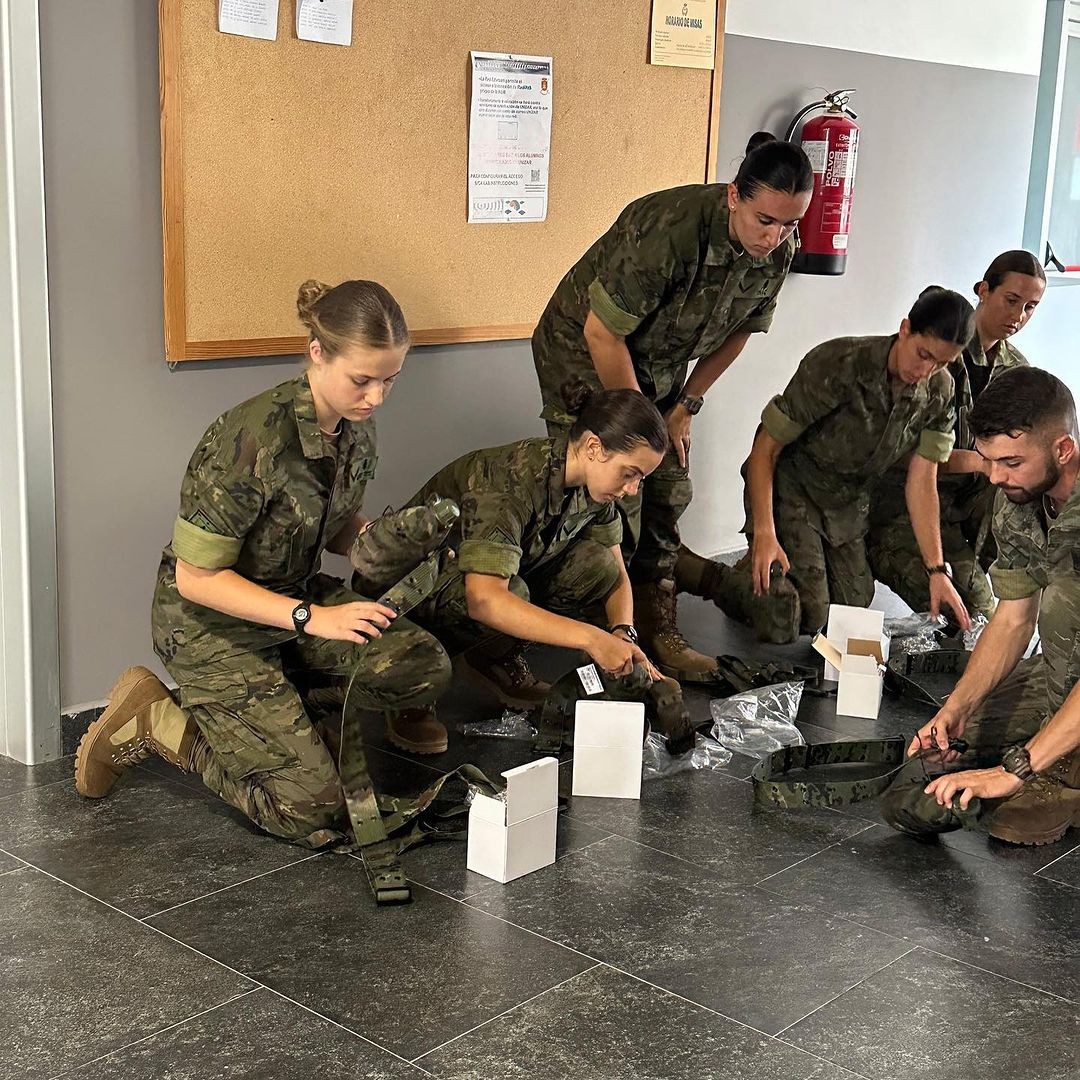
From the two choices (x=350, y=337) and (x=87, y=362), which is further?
(x=87, y=362)

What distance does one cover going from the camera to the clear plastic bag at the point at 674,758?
3273mm

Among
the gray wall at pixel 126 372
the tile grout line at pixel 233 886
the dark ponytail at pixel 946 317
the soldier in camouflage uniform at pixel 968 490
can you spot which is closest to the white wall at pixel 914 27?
the gray wall at pixel 126 372

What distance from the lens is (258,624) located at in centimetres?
292

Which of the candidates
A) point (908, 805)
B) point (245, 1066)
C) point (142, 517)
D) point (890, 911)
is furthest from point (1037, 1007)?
point (142, 517)

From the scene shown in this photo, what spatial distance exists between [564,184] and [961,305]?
1197mm

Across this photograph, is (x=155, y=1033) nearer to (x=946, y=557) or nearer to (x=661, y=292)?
(x=661, y=292)

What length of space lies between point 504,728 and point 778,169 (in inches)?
58.3

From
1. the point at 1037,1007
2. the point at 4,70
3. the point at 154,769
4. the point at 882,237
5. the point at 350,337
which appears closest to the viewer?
the point at 1037,1007

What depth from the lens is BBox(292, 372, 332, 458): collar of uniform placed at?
273 cm

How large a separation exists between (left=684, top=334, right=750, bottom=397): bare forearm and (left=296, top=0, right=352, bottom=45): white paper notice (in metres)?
1.29

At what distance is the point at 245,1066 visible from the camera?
2.07 m

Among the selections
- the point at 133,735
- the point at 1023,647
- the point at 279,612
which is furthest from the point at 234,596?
the point at 1023,647

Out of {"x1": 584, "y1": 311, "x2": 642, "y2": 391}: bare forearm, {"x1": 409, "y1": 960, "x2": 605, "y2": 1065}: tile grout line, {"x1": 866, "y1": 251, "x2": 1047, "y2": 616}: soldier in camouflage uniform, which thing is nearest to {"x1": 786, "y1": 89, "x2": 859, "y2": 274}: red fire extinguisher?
{"x1": 866, "y1": 251, "x2": 1047, "y2": 616}: soldier in camouflage uniform

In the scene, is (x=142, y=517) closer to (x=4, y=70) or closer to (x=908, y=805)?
(x=4, y=70)
